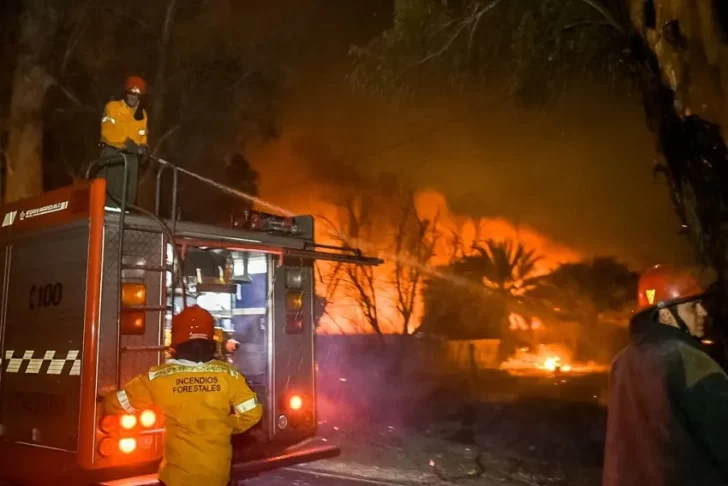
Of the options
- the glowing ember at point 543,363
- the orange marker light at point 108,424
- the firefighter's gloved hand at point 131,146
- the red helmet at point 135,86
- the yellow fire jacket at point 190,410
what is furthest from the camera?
the glowing ember at point 543,363

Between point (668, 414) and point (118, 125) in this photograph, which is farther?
point (118, 125)

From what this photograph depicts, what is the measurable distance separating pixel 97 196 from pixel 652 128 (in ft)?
19.1

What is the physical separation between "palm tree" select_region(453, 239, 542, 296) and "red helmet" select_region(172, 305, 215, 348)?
57.9 ft

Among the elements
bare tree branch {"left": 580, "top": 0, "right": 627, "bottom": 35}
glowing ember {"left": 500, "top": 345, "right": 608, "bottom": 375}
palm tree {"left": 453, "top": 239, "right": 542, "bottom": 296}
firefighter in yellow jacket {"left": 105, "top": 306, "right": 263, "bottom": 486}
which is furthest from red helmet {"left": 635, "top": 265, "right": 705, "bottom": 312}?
palm tree {"left": 453, "top": 239, "right": 542, "bottom": 296}

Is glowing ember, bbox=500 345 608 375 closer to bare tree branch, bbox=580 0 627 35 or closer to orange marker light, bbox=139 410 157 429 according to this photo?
bare tree branch, bbox=580 0 627 35

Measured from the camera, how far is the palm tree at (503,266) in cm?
2195

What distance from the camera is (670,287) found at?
105 inches

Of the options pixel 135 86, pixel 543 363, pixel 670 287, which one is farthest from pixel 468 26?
pixel 543 363

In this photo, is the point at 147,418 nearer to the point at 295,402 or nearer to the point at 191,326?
the point at 191,326

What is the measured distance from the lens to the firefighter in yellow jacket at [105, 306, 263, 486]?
12.3 ft

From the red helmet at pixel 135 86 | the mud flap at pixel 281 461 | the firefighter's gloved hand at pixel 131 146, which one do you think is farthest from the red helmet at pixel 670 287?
the red helmet at pixel 135 86

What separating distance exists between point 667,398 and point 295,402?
176 inches

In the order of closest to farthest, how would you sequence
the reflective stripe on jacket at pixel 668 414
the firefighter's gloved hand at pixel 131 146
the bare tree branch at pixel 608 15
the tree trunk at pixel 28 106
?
the reflective stripe on jacket at pixel 668 414, the firefighter's gloved hand at pixel 131 146, the bare tree branch at pixel 608 15, the tree trunk at pixel 28 106

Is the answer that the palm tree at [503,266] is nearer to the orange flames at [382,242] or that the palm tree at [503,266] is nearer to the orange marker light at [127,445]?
the orange flames at [382,242]
